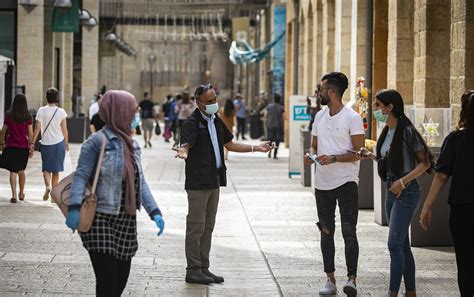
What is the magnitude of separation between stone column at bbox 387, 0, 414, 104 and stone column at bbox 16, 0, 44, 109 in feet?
55.2

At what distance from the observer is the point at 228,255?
41.1 feet

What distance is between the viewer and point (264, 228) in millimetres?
15016

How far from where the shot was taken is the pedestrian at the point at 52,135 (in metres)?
17.3

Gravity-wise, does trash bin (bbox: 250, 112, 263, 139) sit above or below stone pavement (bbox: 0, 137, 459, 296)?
above

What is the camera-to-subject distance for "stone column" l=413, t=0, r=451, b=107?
1686 centimetres

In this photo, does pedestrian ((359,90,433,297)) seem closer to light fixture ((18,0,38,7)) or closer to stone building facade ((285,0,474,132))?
stone building facade ((285,0,474,132))

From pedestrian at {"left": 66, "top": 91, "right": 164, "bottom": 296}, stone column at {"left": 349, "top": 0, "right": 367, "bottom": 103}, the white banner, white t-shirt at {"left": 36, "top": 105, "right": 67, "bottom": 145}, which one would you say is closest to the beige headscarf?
pedestrian at {"left": 66, "top": 91, "right": 164, "bottom": 296}

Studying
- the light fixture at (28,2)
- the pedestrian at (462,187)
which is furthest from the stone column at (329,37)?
the pedestrian at (462,187)

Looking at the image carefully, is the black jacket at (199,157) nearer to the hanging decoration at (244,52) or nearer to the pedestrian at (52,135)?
the pedestrian at (52,135)

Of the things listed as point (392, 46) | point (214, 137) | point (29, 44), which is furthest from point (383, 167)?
point (29, 44)

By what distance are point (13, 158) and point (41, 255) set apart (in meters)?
5.89

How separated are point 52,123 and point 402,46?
5609mm

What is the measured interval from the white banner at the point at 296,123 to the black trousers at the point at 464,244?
1513cm

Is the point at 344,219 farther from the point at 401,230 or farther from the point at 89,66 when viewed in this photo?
the point at 89,66
